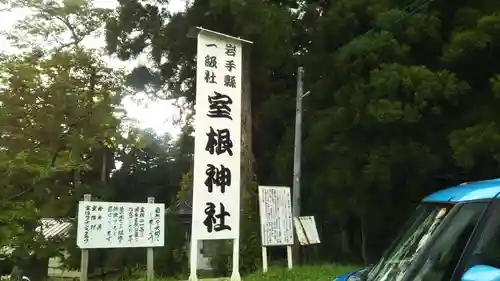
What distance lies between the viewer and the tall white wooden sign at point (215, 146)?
8.81 m

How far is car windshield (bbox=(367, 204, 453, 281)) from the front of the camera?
271 centimetres

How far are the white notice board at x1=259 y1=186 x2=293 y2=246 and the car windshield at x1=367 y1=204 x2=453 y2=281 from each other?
724cm

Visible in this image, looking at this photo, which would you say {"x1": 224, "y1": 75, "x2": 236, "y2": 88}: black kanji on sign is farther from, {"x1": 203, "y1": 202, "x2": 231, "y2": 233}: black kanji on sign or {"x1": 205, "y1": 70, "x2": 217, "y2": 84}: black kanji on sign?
{"x1": 203, "y1": 202, "x2": 231, "y2": 233}: black kanji on sign

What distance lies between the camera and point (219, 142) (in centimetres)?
909

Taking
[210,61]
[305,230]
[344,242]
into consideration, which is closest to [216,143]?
[210,61]

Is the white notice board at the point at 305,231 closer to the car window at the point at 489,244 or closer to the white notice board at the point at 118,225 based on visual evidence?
the white notice board at the point at 118,225

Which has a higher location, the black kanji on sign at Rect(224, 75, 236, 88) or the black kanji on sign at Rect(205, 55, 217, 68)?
the black kanji on sign at Rect(205, 55, 217, 68)

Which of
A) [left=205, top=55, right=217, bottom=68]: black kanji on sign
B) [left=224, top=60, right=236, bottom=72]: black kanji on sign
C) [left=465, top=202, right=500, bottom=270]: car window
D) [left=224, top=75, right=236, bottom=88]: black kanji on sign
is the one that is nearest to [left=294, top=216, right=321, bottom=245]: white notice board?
[left=224, top=75, right=236, bottom=88]: black kanji on sign

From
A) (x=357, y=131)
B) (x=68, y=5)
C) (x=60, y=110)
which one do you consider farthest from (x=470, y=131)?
(x=68, y=5)

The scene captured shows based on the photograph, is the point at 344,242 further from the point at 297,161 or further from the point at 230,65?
the point at 230,65

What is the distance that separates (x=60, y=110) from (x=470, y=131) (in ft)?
32.6

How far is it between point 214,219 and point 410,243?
6145 mm

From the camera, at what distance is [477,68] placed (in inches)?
466

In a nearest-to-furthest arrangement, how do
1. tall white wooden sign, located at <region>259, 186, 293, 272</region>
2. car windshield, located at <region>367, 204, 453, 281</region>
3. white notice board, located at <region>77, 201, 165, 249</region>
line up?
car windshield, located at <region>367, 204, 453, 281</region>
white notice board, located at <region>77, 201, 165, 249</region>
tall white wooden sign, located at <region>259, 186, 293, 272</region>
